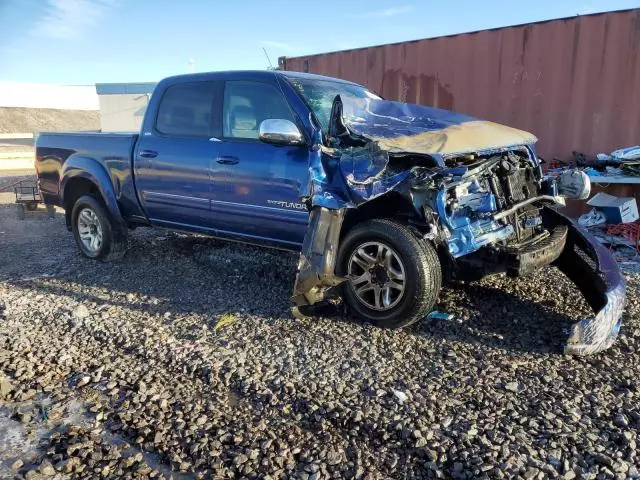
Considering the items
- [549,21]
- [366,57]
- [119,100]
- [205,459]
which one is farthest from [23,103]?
[205,459]

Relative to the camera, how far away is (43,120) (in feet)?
145

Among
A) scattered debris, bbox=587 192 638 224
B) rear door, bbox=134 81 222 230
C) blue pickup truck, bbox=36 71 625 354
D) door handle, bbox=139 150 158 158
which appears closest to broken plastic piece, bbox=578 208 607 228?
scattered debris, bbox=587 192 638 224

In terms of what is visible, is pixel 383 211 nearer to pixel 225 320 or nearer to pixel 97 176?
pixel 225 320

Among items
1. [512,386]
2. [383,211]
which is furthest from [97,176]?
[512,386]

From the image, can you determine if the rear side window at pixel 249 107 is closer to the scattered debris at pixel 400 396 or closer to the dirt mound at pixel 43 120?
the scattered debris at pixel 400 396

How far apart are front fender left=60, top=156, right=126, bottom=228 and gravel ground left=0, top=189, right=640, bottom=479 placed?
1066 millimetres

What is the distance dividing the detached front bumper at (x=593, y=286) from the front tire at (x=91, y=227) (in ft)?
14.5

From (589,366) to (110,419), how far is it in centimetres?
280

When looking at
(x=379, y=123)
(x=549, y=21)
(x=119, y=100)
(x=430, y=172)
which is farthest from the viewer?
(x=119, y=100)

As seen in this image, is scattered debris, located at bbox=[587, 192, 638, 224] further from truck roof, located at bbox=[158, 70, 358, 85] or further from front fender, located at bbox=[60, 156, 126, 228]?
front fender, located at bbox=[60, 156, 126, 228]

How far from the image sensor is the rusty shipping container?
697cm

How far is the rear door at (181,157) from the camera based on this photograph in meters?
4.84

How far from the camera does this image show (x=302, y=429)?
8.94ft

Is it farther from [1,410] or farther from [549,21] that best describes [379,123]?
[549,21]
